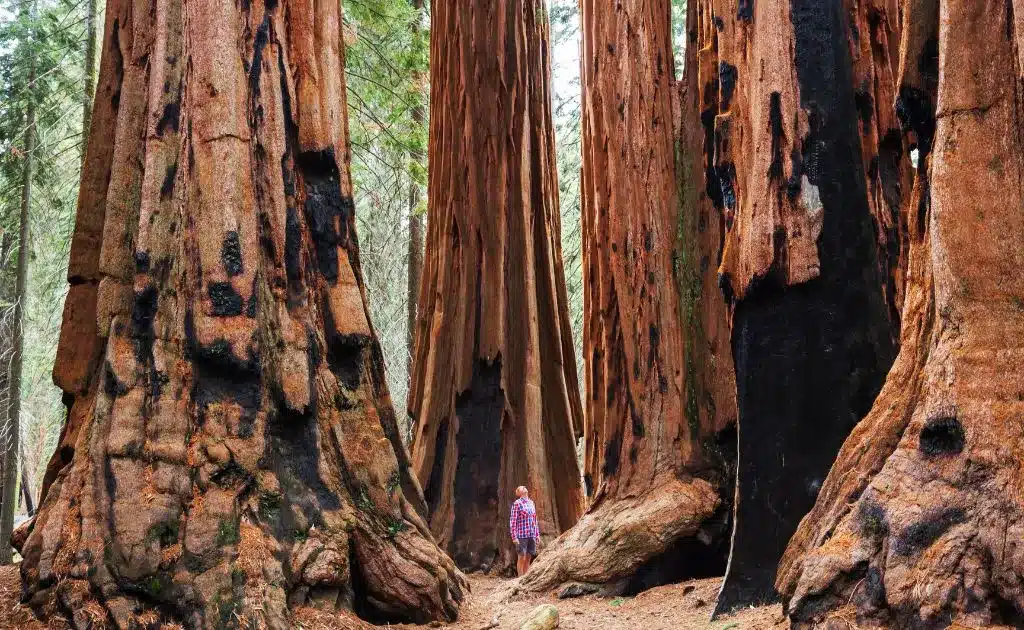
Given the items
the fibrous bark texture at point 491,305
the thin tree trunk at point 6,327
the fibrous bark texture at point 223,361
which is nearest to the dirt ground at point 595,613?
the fibrous bark texture at point 223,361

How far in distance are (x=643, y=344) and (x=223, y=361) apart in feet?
13.1

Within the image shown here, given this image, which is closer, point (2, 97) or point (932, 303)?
point (932, 303)

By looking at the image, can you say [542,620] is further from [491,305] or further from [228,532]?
[491,305]

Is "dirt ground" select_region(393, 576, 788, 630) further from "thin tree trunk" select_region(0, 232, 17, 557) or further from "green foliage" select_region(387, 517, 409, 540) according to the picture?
"thin tree trunk" select_region(0, 232, 17, 557)

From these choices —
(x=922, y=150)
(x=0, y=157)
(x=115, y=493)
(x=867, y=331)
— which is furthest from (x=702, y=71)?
(x=0, y=157)

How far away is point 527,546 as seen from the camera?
9.24 metres

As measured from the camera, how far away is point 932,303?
3691 mm

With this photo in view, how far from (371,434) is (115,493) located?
1348 mm

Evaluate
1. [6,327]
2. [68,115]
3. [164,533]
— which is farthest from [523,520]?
[68,115]

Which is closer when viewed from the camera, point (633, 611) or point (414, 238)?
point (633, 611)

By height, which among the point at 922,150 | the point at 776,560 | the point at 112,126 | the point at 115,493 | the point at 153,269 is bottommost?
the point at 776,560

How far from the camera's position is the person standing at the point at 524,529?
9.01 m

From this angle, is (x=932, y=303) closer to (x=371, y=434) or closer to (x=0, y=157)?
(x=371, y=434)

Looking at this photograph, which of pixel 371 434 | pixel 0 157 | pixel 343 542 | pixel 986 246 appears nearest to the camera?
pixel 986 246
